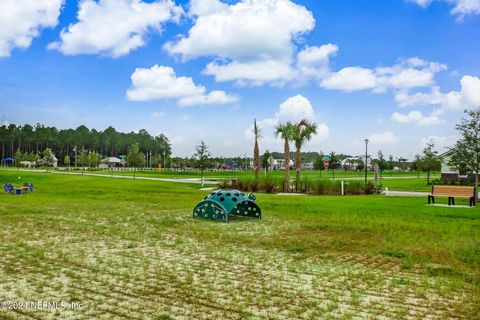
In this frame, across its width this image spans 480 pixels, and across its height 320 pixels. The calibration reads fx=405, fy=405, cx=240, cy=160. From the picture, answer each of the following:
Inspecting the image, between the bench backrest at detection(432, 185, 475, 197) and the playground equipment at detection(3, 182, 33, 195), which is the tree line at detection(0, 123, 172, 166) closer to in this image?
the playground equipment at detection(3, 182, 33, 195)

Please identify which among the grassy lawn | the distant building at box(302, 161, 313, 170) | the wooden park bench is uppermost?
the distant building at box(302, 161, 313, 170)

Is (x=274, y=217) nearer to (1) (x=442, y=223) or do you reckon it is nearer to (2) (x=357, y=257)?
(1) (x=442, y=223)

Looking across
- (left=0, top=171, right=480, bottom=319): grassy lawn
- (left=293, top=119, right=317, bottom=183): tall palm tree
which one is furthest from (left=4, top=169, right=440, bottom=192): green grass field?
(left=0, top=171, right=480, bottom=319): grassy lawn

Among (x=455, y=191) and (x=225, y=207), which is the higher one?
(x=455, y=191)

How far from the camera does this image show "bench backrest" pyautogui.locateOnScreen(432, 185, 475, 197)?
19266mm

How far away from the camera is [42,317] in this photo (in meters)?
5.14

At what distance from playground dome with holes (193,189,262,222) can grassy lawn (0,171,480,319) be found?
618 mm

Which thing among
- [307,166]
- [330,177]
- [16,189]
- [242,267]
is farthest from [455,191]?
[307,166]

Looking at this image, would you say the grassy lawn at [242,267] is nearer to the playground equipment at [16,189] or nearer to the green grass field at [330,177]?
the playground equipment at [16,189]

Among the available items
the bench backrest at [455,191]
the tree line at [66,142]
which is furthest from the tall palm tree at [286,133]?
the tree line at [66,142]

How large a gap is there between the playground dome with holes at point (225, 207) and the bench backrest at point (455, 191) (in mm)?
10074

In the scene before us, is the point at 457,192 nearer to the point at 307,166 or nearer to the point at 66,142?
the point at 66,142

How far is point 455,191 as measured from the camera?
1962 centimetres

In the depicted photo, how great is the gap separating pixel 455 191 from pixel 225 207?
11.9 m
